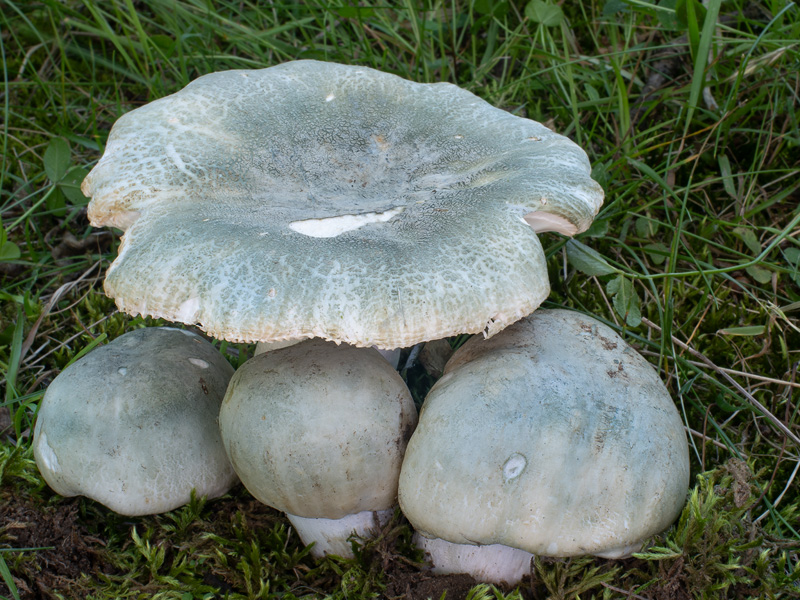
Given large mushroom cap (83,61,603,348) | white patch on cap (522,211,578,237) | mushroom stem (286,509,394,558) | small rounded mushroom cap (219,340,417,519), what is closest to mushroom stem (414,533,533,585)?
mushroom stem (286,509,394,558)

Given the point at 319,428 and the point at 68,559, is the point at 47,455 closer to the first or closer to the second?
the point at 68,559

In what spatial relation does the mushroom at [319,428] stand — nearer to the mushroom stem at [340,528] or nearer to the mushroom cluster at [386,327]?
the mushroom cluster at [386,327]

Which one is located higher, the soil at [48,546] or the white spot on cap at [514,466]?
the white spot on cap at [514,466]

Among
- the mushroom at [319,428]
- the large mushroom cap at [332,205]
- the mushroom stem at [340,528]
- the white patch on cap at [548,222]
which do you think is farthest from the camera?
the mushroom stem at [340,528]

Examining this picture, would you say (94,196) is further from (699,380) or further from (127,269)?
(699,380)

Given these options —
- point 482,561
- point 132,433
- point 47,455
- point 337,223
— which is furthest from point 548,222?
point 47,455

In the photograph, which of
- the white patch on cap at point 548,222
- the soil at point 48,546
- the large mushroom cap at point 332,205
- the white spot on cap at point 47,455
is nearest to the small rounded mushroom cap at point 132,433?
the white spot on cap at point 47,455

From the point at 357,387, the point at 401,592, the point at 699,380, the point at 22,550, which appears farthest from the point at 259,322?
the point at 699,380
